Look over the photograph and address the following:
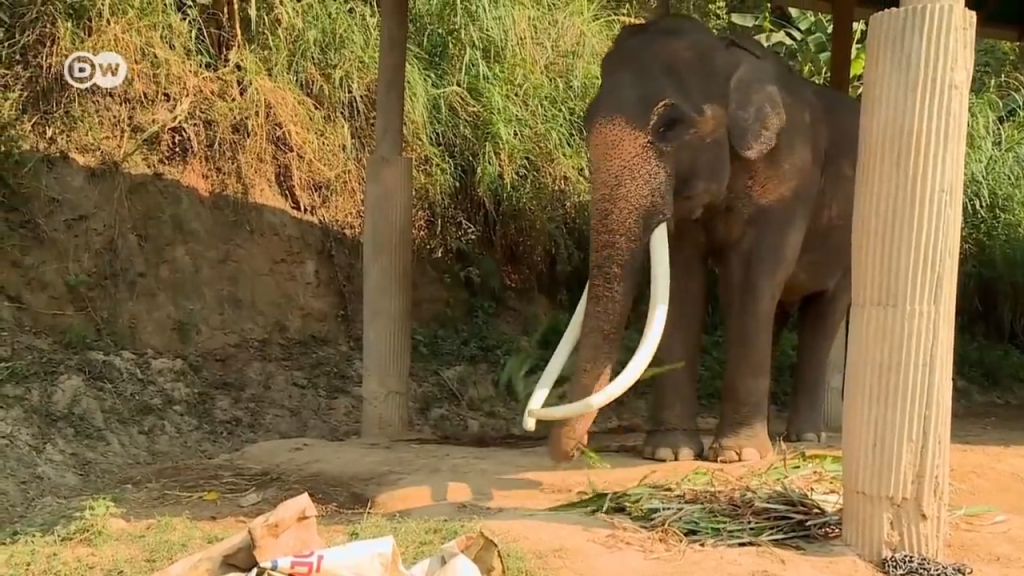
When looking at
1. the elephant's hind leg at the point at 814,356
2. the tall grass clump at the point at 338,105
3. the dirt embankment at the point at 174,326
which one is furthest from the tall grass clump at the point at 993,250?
the dirt embankment at the point at 174,326

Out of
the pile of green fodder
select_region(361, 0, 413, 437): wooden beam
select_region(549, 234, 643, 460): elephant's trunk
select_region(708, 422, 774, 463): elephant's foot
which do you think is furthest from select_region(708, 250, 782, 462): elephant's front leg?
select_region(361, 0, 413, 437): wooden beam

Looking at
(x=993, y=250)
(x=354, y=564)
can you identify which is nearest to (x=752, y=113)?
(x=354, y=564)

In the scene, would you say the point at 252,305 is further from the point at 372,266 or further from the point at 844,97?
the point at 844,97

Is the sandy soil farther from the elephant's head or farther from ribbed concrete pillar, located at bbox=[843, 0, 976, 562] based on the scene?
the elephant's head

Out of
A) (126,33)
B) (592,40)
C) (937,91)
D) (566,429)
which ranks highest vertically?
(592,40)

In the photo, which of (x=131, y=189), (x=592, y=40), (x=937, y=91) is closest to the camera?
(x=937, y=91)

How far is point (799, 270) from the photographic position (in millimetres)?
6488

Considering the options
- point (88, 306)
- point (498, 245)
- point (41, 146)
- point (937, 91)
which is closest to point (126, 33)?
point (41, 146)

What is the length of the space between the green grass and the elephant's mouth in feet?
1.67

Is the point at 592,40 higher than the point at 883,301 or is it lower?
higher

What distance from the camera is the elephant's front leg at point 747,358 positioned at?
5.62 metres

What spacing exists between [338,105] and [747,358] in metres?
5.15

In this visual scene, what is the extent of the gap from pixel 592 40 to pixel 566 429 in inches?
299

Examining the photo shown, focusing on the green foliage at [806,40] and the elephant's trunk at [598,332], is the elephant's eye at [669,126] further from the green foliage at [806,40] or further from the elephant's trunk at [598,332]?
the green foliage at [806,40]
